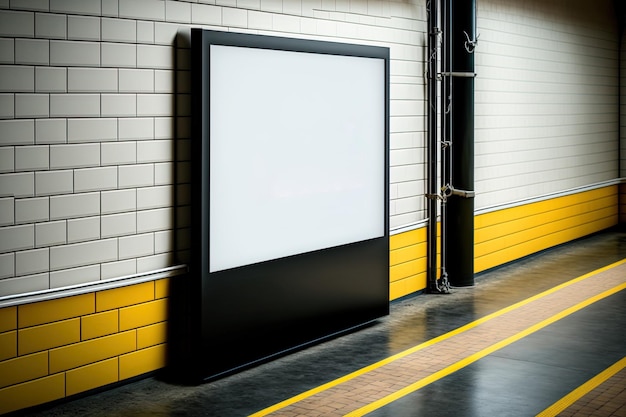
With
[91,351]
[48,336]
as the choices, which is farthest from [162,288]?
[48,336]

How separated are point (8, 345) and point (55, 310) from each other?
391 millimetres

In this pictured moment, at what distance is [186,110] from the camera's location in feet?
22.2

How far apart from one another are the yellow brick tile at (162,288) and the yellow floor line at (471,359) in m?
1.68

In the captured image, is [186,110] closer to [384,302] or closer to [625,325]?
[384,302]

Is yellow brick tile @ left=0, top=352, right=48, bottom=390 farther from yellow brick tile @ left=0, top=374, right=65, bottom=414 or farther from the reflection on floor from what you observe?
the reflection on floor

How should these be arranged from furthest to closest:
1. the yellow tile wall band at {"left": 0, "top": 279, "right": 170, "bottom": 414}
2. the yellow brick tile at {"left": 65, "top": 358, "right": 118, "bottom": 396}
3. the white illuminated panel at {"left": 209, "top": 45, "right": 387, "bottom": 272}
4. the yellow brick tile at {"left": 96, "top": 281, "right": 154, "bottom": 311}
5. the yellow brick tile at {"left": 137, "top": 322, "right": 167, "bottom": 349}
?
the white illuminated panel at {"left": 209, "top": 45, "right": 387, "bottom": 272} < the yellow brick tile at {"left": 137, "top": 322, "right": 167, "bottom": 349} < the yellow brick tile at {"left": 96, "top": 281, "right": 154, "bottom": 311} < the yellow brick tile at {"left": 65, "top": 358, "right": 118, "bottom": 396} < the yellow tile wall band at {"left": 0, "top": 279, "right": 170, "bottom": 414}

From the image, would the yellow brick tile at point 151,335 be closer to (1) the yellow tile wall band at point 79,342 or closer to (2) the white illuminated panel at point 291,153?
(1) the yellow tile wall band at point 79,342

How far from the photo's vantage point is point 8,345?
566 centimetres

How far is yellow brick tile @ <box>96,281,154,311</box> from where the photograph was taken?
6.25 metres

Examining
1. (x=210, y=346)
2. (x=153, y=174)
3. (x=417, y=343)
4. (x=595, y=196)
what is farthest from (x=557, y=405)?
(x=595, y=196)

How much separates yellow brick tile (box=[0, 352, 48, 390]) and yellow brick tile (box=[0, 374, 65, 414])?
1.5 inches

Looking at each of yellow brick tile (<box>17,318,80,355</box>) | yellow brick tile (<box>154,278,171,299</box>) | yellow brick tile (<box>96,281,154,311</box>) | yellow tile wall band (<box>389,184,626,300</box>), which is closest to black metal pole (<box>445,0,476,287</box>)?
yellow tile wall band (<box>389,184,626,300</box>)

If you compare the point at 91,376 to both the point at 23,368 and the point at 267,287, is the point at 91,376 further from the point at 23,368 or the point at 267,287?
the point at 267,287

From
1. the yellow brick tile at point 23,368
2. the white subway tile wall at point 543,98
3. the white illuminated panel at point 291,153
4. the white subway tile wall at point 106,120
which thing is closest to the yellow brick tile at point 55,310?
the white subway tile wall at point 106,120
